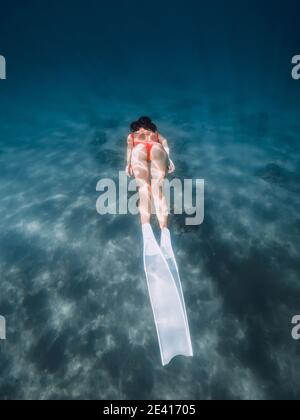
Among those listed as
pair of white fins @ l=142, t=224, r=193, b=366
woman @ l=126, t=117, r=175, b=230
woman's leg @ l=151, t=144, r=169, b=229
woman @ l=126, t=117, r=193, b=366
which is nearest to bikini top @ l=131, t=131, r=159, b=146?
woman @ l=126, t=117, r=175, b=230

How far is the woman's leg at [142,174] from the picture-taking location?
6.05m

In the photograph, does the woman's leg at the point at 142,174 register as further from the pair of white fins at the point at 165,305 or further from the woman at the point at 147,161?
the pair of white fins at the point at 165,305

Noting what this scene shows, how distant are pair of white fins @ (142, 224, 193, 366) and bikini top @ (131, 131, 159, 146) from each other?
274 centimetres

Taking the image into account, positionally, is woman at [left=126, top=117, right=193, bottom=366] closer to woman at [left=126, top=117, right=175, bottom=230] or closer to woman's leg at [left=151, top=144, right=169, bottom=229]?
woman at [left=126, top=117, right=175, bottom=230]

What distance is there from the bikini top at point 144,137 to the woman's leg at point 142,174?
181 millimetres

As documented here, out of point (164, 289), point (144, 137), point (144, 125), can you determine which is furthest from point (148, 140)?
point (164, 289)

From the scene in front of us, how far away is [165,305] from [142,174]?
10.1 feet

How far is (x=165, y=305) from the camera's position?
5.11 meters

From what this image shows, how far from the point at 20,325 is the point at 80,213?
4.74 meters

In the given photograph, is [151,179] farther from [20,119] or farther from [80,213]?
[20,119]

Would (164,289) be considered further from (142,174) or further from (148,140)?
(148,140)

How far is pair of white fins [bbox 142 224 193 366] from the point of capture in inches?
199
